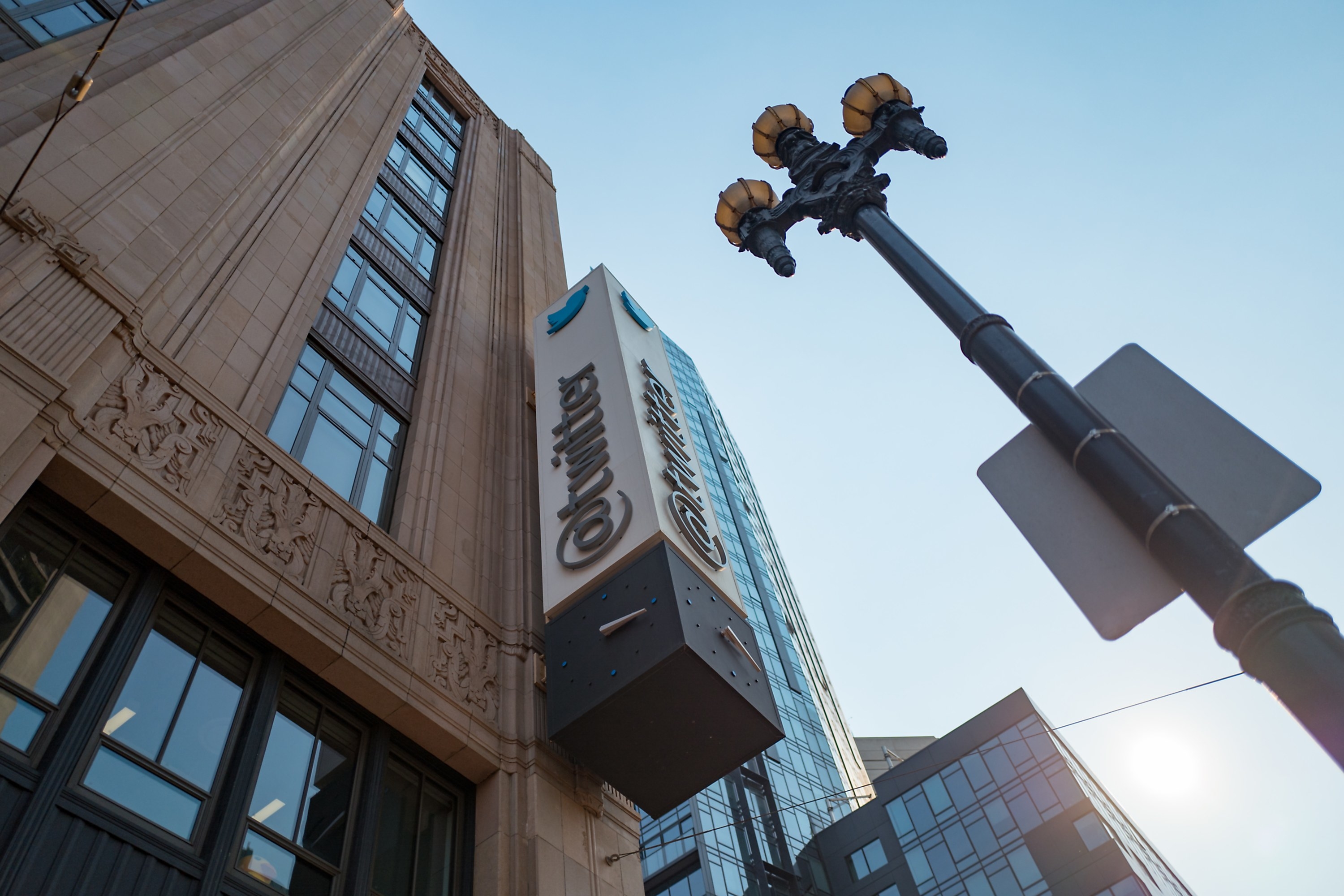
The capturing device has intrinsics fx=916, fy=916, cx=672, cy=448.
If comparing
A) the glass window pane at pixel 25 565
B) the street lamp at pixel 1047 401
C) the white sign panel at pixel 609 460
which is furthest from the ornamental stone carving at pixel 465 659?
the street lamp at pixel 1047 401

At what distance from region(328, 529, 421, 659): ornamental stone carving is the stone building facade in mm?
45

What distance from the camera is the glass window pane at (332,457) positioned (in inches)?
550

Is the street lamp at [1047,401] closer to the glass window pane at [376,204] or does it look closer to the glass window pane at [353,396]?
the glass window pane at [353,396]

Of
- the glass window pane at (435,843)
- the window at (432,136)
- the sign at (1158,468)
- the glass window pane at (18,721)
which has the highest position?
the window at (432,136)

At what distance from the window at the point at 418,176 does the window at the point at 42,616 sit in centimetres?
1736

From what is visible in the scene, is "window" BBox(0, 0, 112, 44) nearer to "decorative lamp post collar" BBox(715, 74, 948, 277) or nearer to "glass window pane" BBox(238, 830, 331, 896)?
"decorative lamp post collar" BBox(715, 74, 948, 277)

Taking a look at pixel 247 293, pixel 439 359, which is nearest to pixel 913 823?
pixel 439 359

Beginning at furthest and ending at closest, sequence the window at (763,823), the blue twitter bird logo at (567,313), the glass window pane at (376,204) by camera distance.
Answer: the window at (763,823)
the glass window pane at (376,204)
the blue twitter bird logo at (567,313)

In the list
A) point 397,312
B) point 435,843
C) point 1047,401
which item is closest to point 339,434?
point 397,312

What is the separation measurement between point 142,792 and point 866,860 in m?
49.7

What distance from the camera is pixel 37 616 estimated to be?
8.58 m

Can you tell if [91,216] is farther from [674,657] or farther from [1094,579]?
[1094,579]

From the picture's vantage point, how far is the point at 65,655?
858 centimetres

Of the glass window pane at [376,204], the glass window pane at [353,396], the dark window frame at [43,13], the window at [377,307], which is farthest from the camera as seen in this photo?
the glass window pane at [376,204]
